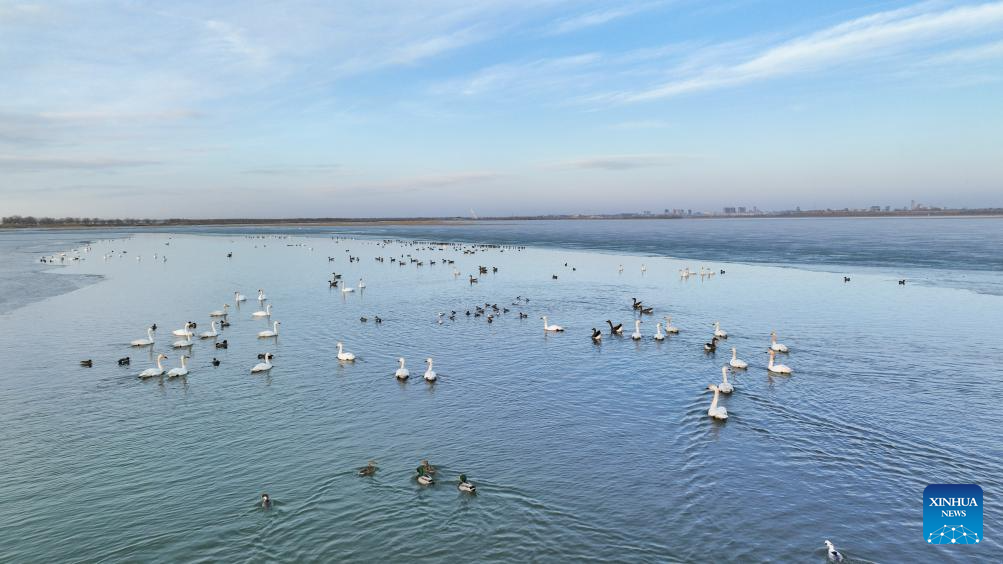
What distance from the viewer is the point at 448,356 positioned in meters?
31.0

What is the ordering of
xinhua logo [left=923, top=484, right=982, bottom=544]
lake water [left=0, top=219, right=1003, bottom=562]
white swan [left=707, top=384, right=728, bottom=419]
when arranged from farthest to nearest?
1. white swan [left=707, top=384, right=728, bottom=419]
2. lake water [left=0, top=219, right=1003, bottom=562]
3. xinhua logo [left=923, top=484, right=982, bottom=544]

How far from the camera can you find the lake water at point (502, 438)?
1416cm

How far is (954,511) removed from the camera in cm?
595

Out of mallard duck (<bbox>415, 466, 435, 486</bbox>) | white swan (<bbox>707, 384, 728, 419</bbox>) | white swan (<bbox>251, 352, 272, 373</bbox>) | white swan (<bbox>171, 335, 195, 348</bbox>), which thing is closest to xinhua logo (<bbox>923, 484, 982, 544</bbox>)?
mallard duck (<bbox>415, 466, 435, 486</bbox>)

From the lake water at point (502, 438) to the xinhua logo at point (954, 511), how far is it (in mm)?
8205

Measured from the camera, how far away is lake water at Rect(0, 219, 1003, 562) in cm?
1416

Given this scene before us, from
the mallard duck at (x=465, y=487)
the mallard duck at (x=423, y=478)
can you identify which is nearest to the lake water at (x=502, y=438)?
the mallard duck at (x=465, y=487)

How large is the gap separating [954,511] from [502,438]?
48.7 ft

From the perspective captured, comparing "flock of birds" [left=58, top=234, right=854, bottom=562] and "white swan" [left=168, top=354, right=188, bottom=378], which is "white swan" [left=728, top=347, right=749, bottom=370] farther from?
"white swan" [left=168, top=354, right=188, bottom=378]

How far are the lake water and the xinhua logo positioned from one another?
820cm

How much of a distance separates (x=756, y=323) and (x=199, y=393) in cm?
3255

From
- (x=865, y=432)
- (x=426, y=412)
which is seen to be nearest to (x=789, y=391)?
(x=865, y=432)

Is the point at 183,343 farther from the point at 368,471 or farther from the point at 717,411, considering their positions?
the point at 717,411

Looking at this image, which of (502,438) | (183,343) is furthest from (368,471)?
(183,343)
